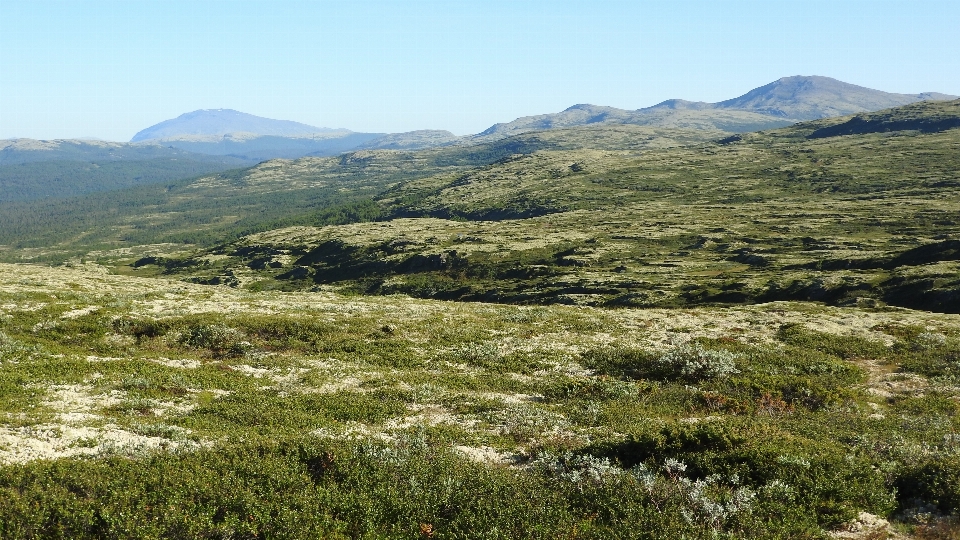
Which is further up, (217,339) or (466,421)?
(217,339)

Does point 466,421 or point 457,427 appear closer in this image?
point 457,427

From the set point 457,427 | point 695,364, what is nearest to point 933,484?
point 457,427

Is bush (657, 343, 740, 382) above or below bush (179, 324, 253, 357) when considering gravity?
below

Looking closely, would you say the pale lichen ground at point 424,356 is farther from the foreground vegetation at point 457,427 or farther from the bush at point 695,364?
the bush at point 695,364

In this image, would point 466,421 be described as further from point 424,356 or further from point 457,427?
point 424,356

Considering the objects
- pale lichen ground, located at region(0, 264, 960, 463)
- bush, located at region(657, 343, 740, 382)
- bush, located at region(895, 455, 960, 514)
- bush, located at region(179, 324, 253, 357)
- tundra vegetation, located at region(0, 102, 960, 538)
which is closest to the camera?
tundra vegetation, located at region(0, 102, 960, 538)

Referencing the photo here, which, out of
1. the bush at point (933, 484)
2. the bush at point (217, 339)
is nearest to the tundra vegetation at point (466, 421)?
the bush at point (933, 484)

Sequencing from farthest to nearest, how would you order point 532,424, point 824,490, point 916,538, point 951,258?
point 951,258
point 532,424
point 824,490
point 916,538

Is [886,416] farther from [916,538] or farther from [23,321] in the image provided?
[23,321]

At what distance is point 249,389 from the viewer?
81.8 feet

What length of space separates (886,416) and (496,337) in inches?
888

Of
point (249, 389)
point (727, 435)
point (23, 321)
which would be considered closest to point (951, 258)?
point (727, 435)

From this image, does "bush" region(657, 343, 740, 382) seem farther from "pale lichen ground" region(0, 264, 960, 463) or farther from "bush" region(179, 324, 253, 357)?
"bush" region(179, 324, 253, 357)

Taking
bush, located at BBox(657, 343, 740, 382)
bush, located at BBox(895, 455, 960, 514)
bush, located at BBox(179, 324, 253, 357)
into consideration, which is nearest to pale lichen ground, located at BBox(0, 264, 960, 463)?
bush, located at BBox(179, 324, 253, 357)
